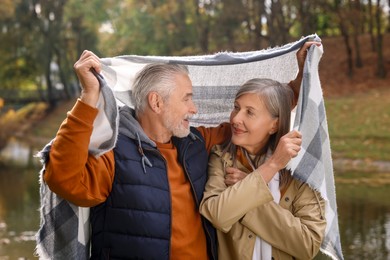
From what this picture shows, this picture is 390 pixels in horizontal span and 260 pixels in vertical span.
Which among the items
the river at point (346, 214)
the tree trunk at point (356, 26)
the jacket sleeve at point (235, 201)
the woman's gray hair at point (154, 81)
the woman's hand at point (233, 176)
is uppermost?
the tree trunk at point (356, 26)

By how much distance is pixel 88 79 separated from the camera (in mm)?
2383

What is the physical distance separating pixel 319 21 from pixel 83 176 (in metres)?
31.9

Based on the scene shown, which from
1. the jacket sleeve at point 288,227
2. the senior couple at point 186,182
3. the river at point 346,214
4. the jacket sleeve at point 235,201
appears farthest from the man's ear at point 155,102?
the river at point 346,214

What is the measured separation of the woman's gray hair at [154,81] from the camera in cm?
271

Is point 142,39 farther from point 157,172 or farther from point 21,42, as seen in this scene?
point 157,172

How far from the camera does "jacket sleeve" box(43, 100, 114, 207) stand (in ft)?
7.61

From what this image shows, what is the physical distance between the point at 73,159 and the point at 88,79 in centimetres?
30

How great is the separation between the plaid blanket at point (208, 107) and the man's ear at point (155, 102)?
15 cm

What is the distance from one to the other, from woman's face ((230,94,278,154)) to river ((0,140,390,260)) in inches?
170

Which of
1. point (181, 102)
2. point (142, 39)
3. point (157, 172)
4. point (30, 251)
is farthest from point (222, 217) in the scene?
point (142, 39)

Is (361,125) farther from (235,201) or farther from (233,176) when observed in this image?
(235,201)

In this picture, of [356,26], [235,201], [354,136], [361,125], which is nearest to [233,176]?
[235,201]

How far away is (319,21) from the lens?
109 ft

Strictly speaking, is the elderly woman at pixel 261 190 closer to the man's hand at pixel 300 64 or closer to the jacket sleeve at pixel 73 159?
the man's hand at pixel 300 64
